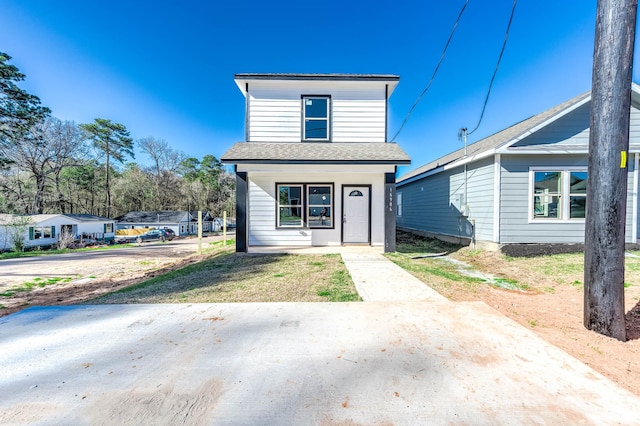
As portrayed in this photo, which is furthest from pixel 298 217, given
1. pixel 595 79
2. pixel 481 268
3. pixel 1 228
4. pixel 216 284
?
pixel 1 228

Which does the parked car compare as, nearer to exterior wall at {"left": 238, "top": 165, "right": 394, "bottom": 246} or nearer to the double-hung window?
exterior wall at {"left": 238, "top": 165, "right": 394, "bottom": 246}

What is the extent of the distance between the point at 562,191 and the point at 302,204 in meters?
8.35

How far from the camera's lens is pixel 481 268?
23.2ft

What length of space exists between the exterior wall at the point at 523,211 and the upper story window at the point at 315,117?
5950 millimetres

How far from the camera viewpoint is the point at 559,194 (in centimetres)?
841

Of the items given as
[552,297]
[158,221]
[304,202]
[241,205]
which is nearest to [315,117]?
[304,202]

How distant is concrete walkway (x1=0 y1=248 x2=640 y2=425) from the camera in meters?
1.84

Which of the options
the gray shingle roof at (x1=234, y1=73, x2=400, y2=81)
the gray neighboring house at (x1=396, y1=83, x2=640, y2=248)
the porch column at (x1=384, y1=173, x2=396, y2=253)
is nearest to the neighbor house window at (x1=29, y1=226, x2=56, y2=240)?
the gray shingle roof at (x1=234, y1=73, x2=400, y2=81)

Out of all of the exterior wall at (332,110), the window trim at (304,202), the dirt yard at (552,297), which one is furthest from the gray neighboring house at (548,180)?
the window trim at (304,202)

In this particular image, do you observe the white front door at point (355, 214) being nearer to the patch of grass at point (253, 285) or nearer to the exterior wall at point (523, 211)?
the patch of grass at point (253, 285)

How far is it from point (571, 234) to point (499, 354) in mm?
8536

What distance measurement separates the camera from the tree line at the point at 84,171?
2062 cm

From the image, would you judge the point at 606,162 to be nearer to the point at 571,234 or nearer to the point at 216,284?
the point at 216,284

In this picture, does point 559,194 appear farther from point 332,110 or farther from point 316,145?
point 316,145
